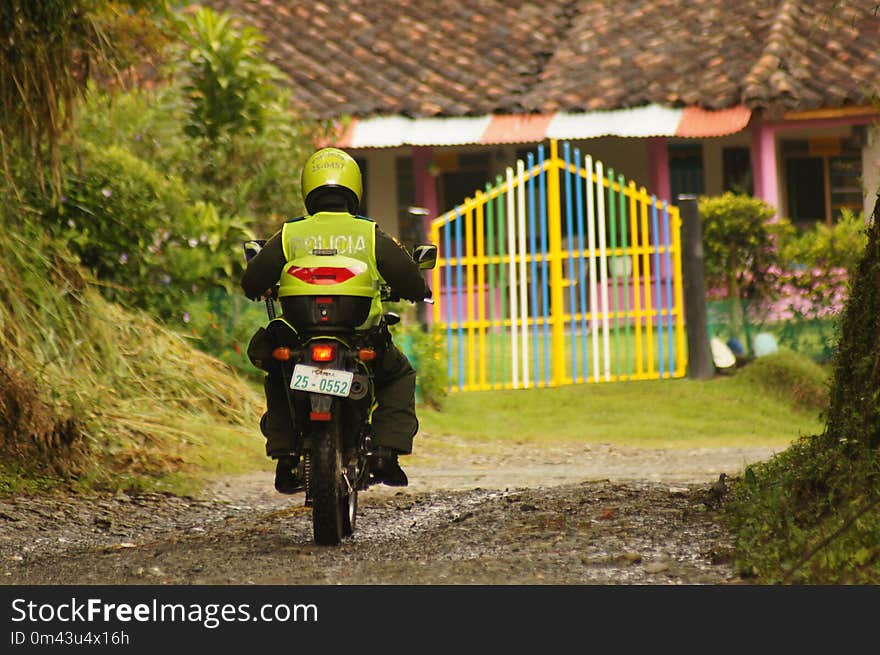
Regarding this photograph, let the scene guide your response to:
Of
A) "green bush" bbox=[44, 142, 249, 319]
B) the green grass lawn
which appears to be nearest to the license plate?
"green bush" bbox=[44, 142, 249, 319]

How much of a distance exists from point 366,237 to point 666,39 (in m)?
15.8

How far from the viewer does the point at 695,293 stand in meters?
15.2

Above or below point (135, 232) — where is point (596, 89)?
above

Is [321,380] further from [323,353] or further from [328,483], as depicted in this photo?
[328,483]

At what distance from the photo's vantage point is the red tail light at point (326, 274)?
675 centimetres

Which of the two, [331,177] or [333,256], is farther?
[331,177]

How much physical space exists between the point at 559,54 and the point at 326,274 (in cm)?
1657

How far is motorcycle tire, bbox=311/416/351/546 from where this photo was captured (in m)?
6.61

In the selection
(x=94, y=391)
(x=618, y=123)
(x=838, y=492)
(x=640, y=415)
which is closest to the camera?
(x=838, y=492)

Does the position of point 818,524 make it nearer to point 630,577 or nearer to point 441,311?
point 630,577

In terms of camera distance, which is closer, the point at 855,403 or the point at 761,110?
the point at 855,403

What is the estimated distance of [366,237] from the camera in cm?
Answer: 695

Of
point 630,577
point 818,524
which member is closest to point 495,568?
point 630,577

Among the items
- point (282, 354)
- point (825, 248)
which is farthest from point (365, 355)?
point (825, 248)
